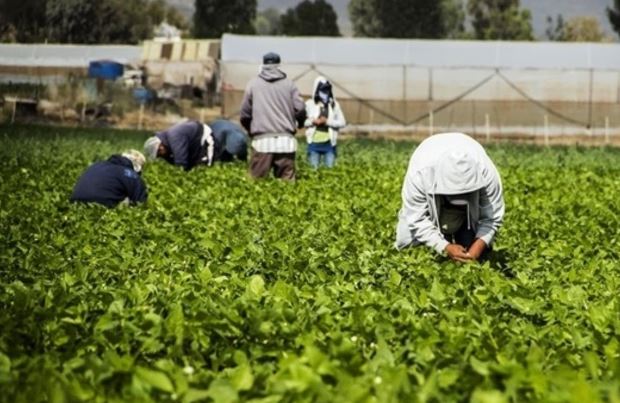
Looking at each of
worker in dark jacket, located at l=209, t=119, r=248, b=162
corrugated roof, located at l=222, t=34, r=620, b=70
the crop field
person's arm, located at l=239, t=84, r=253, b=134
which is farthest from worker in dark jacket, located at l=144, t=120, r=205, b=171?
corrugated roof, located at l=222, t=34, r=620, b=70

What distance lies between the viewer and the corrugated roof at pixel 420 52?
39.7 m

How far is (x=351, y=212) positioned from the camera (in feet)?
35.0

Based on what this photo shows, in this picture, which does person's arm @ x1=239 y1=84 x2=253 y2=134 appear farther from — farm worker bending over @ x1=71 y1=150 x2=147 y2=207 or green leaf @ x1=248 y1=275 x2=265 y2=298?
green leaf @ x1=248 y1=275 x2=265 y2=298

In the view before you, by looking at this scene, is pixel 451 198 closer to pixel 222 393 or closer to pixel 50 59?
pixel 222 393

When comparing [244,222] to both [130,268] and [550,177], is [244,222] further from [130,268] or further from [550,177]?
[550,177]

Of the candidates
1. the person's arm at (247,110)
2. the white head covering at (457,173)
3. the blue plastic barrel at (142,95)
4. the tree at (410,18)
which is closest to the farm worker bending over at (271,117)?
the person's arm at (247,110)

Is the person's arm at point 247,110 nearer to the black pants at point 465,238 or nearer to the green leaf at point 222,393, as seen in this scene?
the black pants at point 465,238

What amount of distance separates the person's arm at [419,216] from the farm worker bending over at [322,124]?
10.2 m

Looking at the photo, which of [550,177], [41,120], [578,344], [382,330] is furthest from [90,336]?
[41,120]

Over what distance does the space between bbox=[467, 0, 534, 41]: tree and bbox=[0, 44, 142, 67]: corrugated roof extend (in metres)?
62.9

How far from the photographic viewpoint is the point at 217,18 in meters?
87.4

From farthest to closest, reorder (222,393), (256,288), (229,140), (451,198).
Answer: (229,140) < (451,198) < (256,288) < (222,393)

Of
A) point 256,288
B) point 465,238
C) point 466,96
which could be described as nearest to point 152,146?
point 465,238

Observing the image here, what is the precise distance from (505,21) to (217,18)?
118ft
